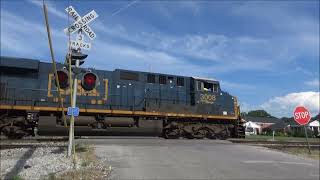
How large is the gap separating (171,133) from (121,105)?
11.2 ft

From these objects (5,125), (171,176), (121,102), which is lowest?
(171,176)

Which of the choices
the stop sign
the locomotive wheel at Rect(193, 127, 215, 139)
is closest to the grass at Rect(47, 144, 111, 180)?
the stop sign

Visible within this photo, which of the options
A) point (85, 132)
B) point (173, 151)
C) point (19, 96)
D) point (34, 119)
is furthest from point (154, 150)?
point (19, 96)

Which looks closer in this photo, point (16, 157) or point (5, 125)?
point (16, 157)

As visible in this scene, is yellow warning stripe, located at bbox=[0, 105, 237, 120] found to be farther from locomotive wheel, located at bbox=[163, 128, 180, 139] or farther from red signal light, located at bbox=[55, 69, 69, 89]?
red signal light, located at bbox=[55, 69, 69, 89]

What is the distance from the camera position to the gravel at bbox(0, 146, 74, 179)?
29.3 feet

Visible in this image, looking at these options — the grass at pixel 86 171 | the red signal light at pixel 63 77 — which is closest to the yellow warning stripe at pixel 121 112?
the grass at pixel 86 171

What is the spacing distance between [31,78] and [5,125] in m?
2.82

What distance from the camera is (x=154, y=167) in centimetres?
988

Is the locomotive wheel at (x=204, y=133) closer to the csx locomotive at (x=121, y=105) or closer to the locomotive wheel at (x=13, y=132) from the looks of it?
the csx locomotive at (x=121, y=105)

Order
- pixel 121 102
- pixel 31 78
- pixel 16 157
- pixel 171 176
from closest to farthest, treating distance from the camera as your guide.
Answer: pixel 171 176, pixel 16 157, pixel 31 78, pixel 121 102

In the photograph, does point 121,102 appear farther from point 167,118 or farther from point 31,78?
point 31,78

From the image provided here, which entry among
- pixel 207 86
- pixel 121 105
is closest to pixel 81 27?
pixel 121 105

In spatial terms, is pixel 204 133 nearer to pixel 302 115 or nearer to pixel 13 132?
pixel 302 115
